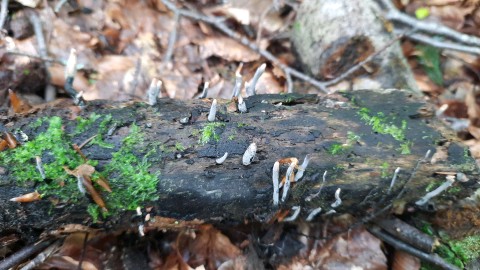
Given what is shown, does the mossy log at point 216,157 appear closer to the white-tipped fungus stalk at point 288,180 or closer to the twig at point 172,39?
the white-tipped fungus stalk at point 288,180

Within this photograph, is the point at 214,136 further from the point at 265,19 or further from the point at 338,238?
the point at 265,19

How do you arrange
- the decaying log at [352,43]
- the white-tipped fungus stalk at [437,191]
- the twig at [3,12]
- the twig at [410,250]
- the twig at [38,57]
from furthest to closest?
the decaying log at [352,43], the twig at [3,12], the twig at [38,57], the twig at [410,250], the white-tipped fungus stalk at [437,191]

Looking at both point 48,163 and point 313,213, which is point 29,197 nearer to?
point 48,163

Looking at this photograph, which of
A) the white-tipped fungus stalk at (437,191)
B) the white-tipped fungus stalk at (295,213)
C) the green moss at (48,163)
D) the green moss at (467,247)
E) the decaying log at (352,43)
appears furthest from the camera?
the decaying log at (352,43)

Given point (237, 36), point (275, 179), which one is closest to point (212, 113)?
point (275, 179)

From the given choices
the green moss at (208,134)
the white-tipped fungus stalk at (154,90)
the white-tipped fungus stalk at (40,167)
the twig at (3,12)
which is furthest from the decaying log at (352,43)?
the twig at (3,12)
